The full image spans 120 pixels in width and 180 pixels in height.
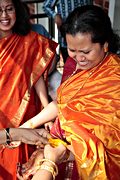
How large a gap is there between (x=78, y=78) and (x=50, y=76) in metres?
0.80

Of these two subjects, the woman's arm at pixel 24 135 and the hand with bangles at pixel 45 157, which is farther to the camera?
the woman's arm at pixel 24 135

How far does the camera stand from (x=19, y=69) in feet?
6.65

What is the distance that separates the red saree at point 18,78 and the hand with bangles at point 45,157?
0.56 metres

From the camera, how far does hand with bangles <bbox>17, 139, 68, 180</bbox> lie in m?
1.32

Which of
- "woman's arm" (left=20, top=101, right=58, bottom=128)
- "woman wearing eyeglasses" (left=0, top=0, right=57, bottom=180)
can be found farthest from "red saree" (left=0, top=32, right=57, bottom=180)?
"woman's arm" (left=20, top=101, right=58, bottom=128)

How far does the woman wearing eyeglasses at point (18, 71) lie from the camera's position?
6.65 feet

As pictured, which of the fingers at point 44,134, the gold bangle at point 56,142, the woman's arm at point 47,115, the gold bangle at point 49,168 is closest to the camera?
the gold bangle at point 49,168

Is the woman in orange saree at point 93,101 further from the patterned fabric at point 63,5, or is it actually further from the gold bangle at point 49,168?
the patterned fabric at point 63,5

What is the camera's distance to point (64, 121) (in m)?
1.40

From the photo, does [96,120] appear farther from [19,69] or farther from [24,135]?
[19,69]

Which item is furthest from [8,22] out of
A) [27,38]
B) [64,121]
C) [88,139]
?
[88,139]

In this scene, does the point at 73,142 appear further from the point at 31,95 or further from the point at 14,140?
the point at 31,95

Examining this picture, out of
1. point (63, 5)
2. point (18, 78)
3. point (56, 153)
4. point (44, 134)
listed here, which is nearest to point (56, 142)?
point (56, 153)

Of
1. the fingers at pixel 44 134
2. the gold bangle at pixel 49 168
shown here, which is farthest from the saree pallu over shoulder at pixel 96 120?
the fingers at pixel 44 134
